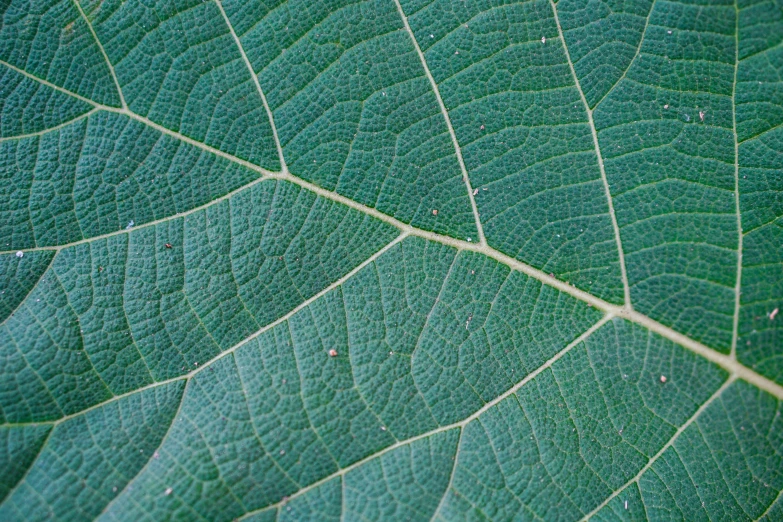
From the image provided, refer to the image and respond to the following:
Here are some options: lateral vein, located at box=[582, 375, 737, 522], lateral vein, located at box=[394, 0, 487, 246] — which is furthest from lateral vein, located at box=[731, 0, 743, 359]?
lateral vein, located at box=[394, 0, 487, 246]

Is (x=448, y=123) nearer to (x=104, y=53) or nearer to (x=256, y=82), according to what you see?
(x=256, y=82)

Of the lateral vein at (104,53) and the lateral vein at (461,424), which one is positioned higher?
the lateral vein at (104,53)

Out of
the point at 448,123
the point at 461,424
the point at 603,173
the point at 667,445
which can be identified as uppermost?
the point at 448,123

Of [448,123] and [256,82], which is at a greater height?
[256,82]

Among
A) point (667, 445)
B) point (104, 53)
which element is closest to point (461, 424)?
point (667, 445)

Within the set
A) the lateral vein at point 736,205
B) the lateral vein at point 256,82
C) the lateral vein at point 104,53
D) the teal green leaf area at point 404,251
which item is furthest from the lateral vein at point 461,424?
the lateral vein at point 104,53

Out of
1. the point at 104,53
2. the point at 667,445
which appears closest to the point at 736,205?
the point at 667,445

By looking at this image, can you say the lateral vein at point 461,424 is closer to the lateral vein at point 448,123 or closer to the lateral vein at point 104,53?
the lateral vein at point 448,123

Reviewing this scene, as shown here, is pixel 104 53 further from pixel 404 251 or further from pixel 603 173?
pixel 603 173

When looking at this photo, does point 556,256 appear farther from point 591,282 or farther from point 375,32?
point 375,32
